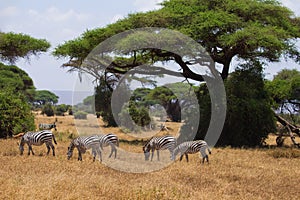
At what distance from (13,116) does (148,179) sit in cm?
1332

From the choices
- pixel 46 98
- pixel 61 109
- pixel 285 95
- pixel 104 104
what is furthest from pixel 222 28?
pixel 46 98

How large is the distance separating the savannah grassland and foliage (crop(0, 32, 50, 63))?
12.6 meters

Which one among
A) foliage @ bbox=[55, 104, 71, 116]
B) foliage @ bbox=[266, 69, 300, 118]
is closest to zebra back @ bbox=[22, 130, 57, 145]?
foliage @ bbox=[266, 69, 300, 118]

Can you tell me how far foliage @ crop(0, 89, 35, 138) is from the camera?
21.4 meters

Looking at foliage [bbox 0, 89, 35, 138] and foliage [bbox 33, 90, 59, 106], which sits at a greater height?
foliage [bbox 33, 90, 59, 106]

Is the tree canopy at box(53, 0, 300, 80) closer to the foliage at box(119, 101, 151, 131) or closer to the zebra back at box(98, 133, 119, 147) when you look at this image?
the foliage at box(119, 101, 151, 131)

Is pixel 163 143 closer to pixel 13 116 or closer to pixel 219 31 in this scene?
pixel 219 31

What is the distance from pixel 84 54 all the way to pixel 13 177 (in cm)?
1254

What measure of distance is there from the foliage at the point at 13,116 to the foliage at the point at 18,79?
25050mm

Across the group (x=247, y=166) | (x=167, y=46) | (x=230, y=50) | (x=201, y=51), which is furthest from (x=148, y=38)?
(x=247, y=166)

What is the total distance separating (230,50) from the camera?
20.5 metres

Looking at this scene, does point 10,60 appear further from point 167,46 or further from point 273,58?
point 273,58

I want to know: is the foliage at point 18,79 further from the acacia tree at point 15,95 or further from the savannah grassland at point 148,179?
the savannah grassland at point 148,179

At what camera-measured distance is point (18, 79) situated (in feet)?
172
